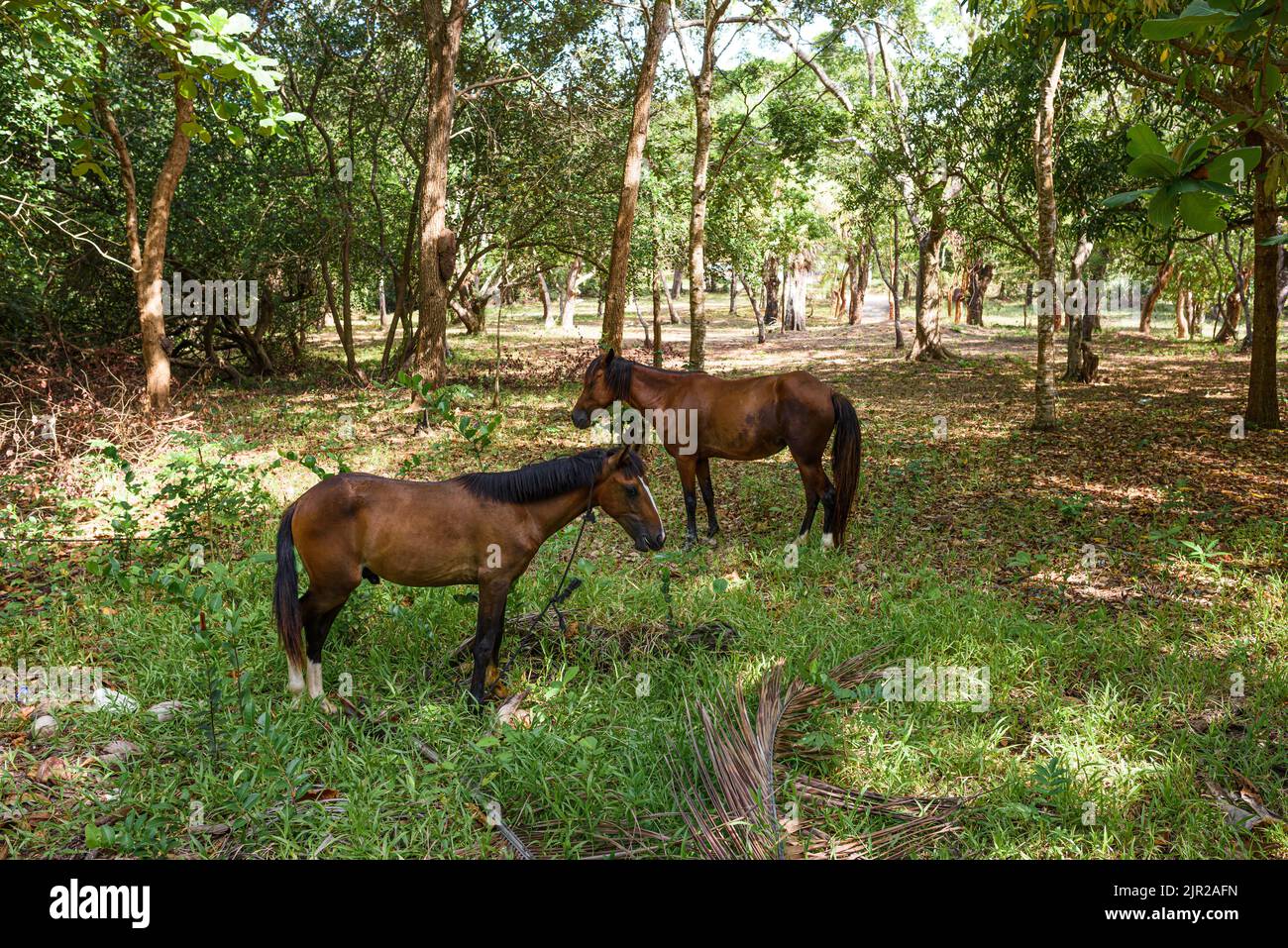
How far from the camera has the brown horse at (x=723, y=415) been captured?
758cm

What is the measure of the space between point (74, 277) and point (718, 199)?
14558mm

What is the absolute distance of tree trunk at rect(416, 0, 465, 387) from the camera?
12.2m

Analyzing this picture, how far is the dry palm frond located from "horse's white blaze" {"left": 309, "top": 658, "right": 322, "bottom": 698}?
2.15 m

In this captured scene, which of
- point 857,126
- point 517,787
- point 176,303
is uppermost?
point 857,126

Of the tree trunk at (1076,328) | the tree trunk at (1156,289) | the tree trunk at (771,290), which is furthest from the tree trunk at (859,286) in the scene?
the tree trunk at (1076,328)

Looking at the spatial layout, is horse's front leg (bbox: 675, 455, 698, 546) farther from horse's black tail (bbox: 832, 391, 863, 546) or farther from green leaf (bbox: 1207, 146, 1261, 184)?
green leaf (bbox: 1207, 146, 1261, 184)

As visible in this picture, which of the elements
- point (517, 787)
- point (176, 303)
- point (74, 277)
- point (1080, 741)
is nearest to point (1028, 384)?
point (1080, 741)

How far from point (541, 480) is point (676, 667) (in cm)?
148

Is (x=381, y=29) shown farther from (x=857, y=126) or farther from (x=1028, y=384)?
(x=1028, y=384)

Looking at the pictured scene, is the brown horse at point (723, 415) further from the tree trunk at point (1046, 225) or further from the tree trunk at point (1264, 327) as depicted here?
the tree trunk at point (1264, 327)

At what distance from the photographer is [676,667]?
491 cm

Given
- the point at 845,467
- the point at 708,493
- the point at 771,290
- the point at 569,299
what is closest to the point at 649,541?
the point at 845,467

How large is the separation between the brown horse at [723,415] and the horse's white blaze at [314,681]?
3.84 m

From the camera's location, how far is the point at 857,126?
745 inches
